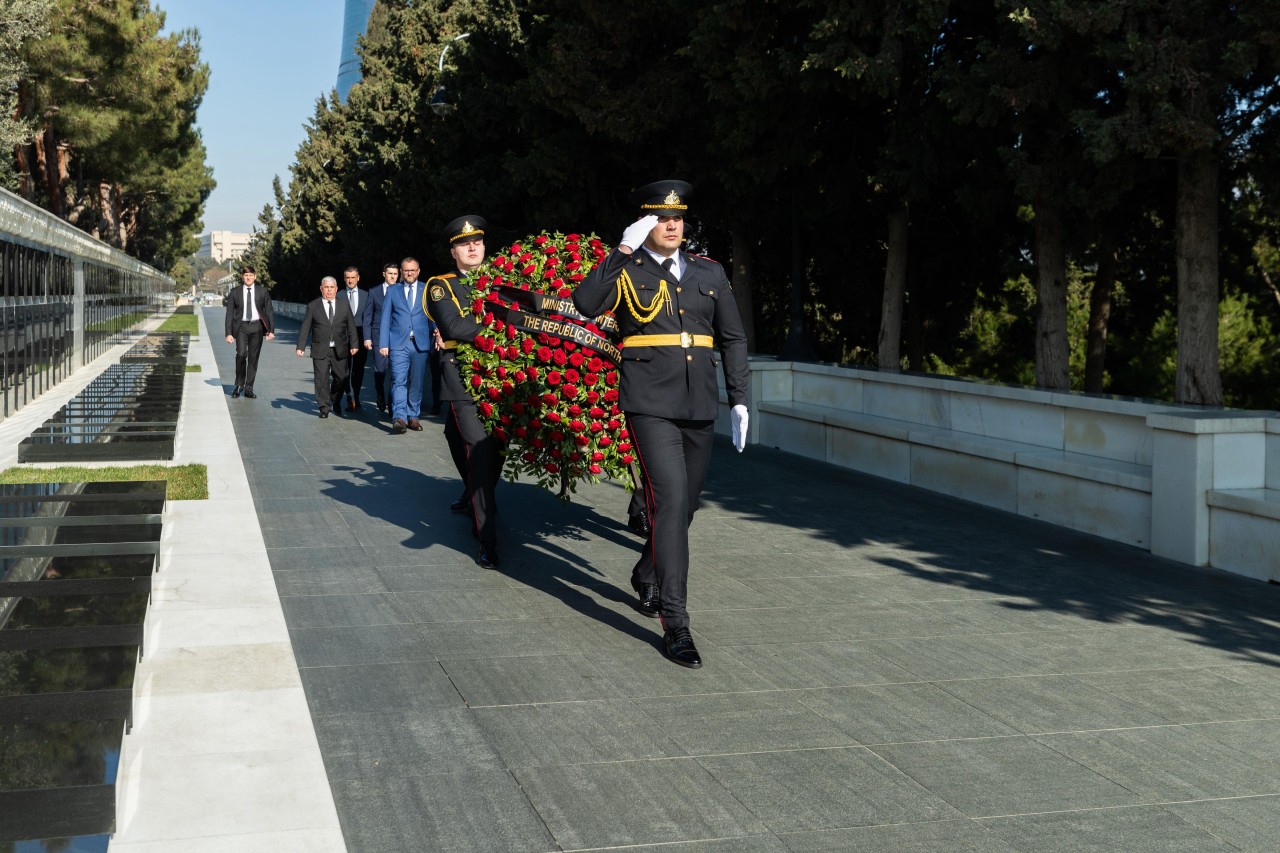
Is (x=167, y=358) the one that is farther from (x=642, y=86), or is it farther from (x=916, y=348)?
(x=916, y=348)

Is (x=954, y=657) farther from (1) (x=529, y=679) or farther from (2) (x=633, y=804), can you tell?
(2) (x=633, y=804)

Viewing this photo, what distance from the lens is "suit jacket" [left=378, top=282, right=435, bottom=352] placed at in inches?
628

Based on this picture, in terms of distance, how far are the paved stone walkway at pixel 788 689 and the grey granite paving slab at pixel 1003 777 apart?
14 millimetres

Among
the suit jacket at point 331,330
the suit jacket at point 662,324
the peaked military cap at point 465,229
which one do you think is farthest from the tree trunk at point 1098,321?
the suit jacket at point 662,324

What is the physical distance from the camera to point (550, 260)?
8227 mm

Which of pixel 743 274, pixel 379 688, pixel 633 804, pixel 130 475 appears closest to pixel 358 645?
pixel 379 688

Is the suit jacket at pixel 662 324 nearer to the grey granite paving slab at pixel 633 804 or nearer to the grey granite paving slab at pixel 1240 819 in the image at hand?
the grey granite paving slab at pixel 633 804

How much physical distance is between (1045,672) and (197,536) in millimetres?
5256

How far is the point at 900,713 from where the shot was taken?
540 centimetres

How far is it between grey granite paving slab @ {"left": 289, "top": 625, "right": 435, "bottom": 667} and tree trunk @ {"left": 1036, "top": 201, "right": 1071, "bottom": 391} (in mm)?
13831

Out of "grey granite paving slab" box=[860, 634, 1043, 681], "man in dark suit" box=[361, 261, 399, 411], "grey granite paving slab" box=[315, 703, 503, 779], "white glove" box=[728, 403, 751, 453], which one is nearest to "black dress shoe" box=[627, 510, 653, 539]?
Result: "white glove" box=[728, 403, 751, 453]

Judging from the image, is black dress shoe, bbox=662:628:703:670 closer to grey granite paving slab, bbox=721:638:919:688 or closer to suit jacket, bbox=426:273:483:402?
grey granite paving slab, bbox=721:638:919:688

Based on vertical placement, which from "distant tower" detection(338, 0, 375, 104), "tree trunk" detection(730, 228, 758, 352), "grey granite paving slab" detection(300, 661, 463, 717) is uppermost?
"distant tower" detection(338, 0, 375, 104)

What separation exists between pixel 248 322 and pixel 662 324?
571 inches
